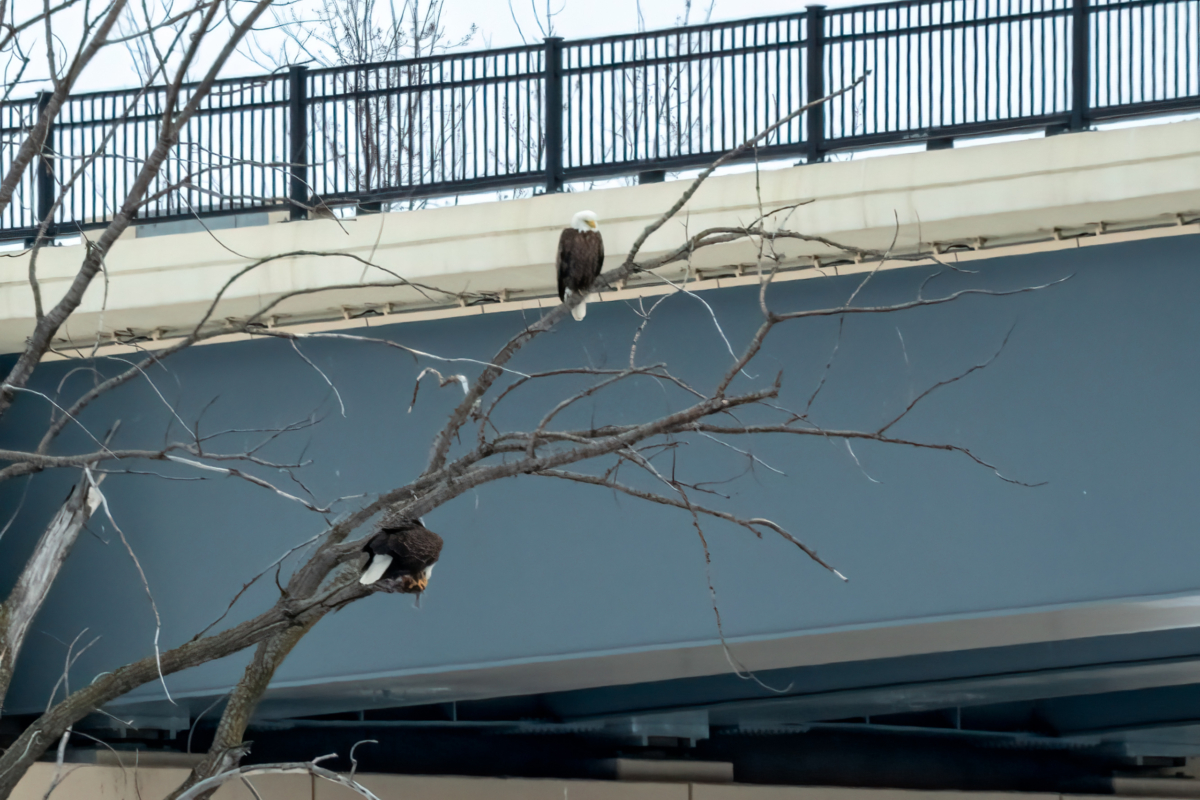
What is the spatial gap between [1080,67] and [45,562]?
19.9 ft

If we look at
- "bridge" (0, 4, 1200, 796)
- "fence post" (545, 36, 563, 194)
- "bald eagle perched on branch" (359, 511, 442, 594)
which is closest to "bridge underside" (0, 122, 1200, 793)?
"bridge" (0, 4, 1200, 796)

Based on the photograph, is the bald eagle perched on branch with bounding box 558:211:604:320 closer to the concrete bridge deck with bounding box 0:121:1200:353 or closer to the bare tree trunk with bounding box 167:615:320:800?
the concrete bridge deck with bounding box 0:121:1200:353

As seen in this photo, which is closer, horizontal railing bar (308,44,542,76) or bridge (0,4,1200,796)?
bridge (0,4,1200,796)

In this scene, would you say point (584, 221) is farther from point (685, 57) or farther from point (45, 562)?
point (45, 562)

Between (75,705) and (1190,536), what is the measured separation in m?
5.21

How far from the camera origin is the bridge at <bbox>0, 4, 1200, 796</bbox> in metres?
6.03

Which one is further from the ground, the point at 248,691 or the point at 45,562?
the point at 45,562

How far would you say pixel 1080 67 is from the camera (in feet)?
19.7

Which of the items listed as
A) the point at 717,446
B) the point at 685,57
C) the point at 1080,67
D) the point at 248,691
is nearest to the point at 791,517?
the point at 717,446

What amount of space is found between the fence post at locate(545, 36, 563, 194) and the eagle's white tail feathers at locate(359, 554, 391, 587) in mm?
2967

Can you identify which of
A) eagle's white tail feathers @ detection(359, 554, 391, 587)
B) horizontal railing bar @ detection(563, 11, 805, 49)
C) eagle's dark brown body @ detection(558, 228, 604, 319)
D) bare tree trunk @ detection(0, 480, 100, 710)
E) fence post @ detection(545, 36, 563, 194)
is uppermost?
horizontal railing bar @ detection(563, 11, 805, 49)

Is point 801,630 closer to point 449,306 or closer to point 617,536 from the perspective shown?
point 617,536

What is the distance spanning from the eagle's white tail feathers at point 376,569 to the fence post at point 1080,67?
13.6 ft

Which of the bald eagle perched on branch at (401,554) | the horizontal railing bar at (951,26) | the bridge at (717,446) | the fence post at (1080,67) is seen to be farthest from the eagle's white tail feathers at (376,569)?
the fence post at (1080,67)
